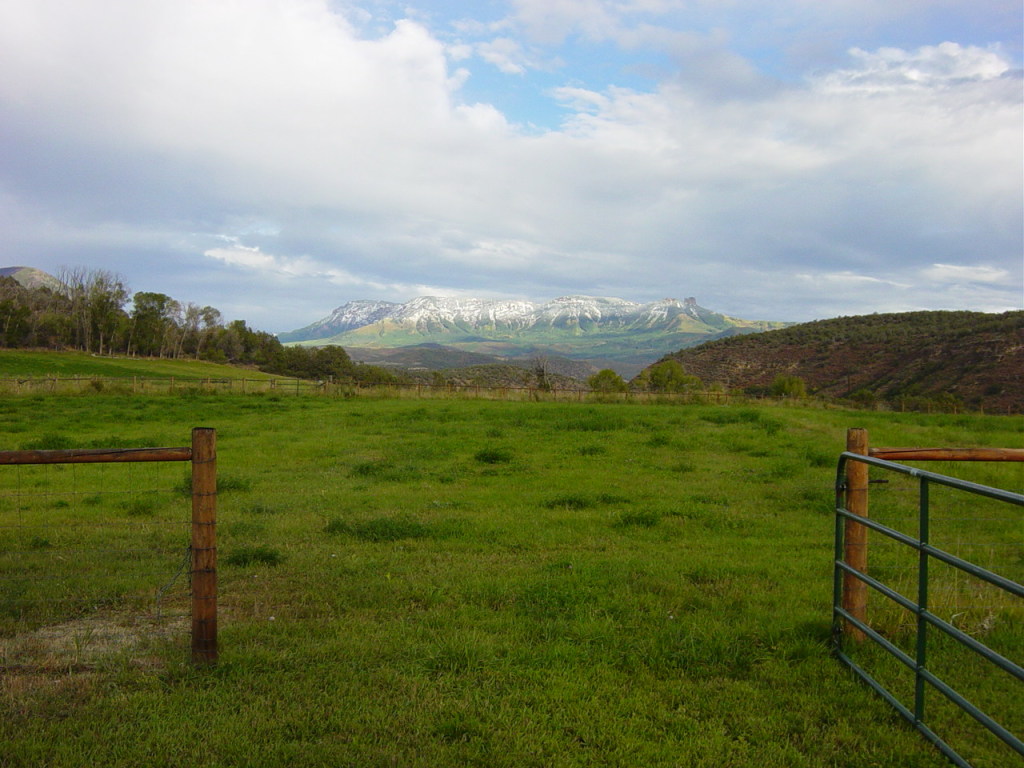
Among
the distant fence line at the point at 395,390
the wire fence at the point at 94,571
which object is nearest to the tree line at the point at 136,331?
the distant fence line at the point at 395,390

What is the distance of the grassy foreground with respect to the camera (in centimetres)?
405

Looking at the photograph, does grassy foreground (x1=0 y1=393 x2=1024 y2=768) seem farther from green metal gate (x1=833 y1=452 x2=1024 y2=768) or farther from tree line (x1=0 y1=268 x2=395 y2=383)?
tree line (x1=0 y1=268 x2=395 y2=383)

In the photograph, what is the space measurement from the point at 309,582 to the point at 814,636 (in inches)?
192

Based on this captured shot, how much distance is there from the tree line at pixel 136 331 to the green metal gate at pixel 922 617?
70.6 m

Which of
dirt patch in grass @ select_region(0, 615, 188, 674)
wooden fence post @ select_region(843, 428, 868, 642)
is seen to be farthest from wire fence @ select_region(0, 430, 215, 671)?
wooden fence post @ select_region(843, 428, 868, 642)

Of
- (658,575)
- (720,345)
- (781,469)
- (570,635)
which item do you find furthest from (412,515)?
(720,345)

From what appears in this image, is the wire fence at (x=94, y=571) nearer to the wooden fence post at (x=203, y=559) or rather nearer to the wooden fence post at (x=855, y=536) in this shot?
the wooden fence post at (x=203, y=559)

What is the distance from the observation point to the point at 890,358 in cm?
7544

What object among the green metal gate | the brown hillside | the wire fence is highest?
the brown hillside

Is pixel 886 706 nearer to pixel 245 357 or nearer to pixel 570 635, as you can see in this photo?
pixel 570 635

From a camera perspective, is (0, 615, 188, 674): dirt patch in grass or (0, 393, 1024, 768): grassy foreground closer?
(0, 393, 1024, 768): grassy foreground

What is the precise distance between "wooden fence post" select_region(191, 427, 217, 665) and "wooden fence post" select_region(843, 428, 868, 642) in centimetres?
493

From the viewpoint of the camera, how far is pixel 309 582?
23.2ft

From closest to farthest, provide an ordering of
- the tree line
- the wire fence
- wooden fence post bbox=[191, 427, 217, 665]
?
wooden fence post bbox=[191, 427, 217, 665]
the wire fence
the tree line
